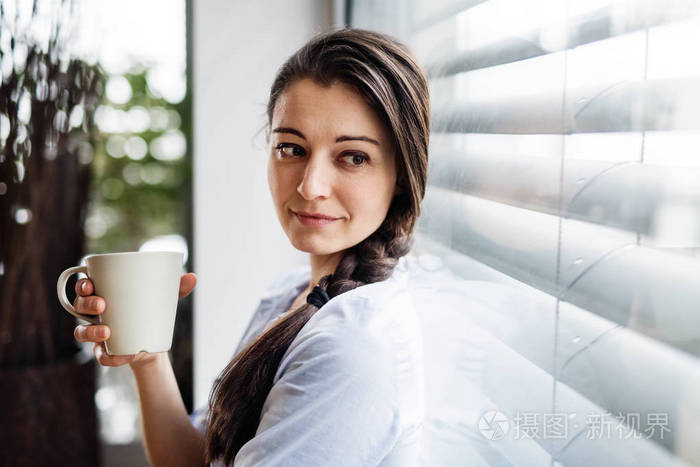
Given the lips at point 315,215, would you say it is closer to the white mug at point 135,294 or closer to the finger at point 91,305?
the white mug at point 135,294

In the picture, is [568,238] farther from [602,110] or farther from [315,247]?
[315,247]

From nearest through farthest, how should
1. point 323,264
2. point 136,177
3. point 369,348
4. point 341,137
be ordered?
point 369,348, point 341,137, point 323,264, point 136,177

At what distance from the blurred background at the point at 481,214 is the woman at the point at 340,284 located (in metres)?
0.11

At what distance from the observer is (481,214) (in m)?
0.84

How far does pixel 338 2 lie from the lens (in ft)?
5.97

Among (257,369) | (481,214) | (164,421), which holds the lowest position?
(164,421)

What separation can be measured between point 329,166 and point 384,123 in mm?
94

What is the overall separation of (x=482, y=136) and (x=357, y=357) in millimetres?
365

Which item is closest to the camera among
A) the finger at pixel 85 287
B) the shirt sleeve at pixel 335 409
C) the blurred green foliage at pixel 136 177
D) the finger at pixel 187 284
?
the shirt sleeve at pixel 335 409

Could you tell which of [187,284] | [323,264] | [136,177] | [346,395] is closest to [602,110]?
[346,395]

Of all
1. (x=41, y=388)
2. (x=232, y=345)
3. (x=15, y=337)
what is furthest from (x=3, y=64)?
(x=232, y=345)

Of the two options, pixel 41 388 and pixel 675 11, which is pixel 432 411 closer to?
pixel 675 11

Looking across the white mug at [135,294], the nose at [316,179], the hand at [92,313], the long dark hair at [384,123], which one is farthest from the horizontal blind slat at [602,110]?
the hand at [92,313]

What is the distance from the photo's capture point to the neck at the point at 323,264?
3.09 feet
